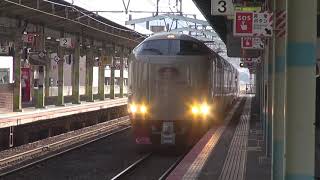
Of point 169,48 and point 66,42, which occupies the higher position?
point 66,42

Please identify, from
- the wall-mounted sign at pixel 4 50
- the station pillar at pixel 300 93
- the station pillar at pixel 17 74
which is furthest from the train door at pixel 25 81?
the station pillar at pixel 300 93

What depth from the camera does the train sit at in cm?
1416

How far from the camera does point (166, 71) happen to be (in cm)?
1416

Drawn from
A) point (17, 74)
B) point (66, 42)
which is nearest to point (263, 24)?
point (17, 74)

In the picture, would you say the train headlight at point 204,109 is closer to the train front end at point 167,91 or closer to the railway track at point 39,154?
the train front end at point 167,91

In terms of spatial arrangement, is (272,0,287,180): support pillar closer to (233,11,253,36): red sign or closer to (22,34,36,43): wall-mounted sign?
(233,11,253,36): red sign

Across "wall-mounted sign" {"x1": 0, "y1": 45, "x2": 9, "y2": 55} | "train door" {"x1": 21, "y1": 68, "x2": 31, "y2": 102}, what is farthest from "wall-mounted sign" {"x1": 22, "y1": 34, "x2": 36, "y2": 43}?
"train door" {"x1": 21, "y1": 68, "x2": 31, "y2": 102}

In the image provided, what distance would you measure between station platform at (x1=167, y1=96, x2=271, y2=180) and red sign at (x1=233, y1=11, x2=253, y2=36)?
98.3 inches

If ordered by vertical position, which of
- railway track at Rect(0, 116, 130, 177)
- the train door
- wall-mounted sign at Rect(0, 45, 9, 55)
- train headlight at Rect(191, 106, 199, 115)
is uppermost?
wall-mounted sign at Rect(0, 45, 9, 55)

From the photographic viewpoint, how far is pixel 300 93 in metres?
6.13

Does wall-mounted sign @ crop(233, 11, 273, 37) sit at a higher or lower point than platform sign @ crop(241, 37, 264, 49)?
lower

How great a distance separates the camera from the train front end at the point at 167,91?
14.2 metres

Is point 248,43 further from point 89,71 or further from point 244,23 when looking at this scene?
point 89,71

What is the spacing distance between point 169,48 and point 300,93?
8.49m
